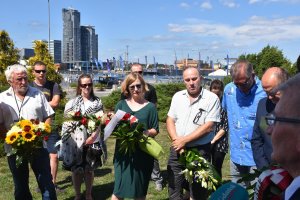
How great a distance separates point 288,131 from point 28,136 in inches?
132

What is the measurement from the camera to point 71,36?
93.9 metres

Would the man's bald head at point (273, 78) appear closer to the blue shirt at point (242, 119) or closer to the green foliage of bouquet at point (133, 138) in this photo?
the blue shirt at point (242, 119)

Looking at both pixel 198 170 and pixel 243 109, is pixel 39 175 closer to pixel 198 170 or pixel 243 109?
pixel 198 170

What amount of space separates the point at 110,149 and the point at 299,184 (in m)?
8.55

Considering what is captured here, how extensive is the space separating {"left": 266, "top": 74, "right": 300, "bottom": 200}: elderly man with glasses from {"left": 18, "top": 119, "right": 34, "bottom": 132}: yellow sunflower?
129 inches

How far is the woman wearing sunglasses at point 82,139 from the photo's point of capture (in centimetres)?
524

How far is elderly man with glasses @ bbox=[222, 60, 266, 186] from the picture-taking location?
4312 mm

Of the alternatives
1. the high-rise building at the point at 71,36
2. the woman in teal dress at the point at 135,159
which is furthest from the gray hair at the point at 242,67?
the high-rise building at the point at 71,36

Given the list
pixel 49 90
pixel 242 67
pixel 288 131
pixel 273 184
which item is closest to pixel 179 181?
pixel 242 67

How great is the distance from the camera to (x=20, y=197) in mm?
4551

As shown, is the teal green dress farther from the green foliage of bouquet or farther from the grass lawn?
the grass lawn

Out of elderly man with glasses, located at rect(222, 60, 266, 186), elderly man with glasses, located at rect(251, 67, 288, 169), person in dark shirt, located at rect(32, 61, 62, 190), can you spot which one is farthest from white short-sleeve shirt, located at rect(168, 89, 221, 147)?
person in dark shirt, located at rect(32, 61, 62, 190)

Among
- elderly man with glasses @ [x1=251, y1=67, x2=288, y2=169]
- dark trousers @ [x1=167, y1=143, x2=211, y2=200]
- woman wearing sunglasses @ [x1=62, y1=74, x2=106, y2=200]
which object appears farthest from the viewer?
woman wearing sunglasses @ [x1=62, y1=74, x2=106, y2=200]

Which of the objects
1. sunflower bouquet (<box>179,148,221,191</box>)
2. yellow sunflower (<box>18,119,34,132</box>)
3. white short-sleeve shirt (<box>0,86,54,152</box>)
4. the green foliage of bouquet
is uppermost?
white short-sleeve shirt (<box>0,86,54,152</box>)
